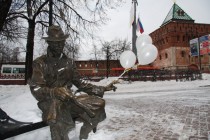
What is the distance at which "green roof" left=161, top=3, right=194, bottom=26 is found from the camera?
203 feet

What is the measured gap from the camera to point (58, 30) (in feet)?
10.0

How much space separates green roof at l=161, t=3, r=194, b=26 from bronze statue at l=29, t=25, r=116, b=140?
61.6 meters

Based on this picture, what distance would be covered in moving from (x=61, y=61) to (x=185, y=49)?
59.0 m

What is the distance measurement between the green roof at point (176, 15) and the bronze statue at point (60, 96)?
61643mm

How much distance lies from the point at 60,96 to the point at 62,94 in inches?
1.3

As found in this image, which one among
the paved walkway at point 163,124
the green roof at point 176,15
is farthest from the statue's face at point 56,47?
the green roof at point 176,15

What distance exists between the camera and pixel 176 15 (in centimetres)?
6225

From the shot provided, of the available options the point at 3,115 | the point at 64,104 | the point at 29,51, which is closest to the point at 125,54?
the point at 64,104

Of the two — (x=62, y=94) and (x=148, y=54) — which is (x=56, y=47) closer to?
(x=62, y=94)

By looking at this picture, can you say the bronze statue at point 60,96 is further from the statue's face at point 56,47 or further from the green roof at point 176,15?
the green roof at point 176,15

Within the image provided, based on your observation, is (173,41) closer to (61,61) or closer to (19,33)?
(19,33)

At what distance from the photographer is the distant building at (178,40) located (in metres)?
57.4

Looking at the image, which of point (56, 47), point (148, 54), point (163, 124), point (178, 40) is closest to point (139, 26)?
point (163, 124)

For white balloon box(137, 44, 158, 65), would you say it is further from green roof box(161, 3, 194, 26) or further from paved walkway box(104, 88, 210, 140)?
green roof box(161, 3, 194, 26)
